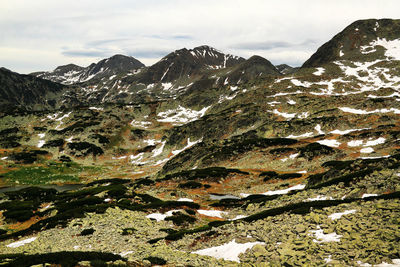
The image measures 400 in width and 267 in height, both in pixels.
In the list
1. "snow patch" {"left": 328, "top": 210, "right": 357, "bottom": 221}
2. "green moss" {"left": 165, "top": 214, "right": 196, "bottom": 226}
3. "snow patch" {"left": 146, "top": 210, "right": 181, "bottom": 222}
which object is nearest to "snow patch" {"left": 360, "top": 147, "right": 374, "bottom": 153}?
"green moss" {"left": 165, "top": 214, "right": 196, "bottom": 226}

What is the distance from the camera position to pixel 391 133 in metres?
70.4

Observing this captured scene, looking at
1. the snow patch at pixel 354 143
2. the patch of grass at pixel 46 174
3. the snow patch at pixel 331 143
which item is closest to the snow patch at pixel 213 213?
the snow patch at pixel 331 143

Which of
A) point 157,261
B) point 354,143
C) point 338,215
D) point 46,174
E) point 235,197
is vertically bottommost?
point 46,174

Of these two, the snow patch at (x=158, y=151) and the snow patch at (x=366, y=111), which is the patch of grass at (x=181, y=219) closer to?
the snow patch at (x=366, y=111)

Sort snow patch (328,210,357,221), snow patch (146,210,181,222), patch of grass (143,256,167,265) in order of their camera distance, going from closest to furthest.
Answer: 1. patch of grass (143,256,167,265)
2. snow patch (328,210,357,221)
3. snow patch (146,210,181,222)

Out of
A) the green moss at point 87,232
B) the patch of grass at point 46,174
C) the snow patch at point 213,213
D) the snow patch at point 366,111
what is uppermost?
the snow patch at point 366,111

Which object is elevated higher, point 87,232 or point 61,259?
point 61,259

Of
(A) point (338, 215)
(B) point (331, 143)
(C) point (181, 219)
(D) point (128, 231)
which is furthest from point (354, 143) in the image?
(D) point (128, 231)

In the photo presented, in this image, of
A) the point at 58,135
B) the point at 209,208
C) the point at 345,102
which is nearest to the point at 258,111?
the point at 345,102

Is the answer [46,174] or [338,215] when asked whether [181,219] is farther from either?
[46,174]

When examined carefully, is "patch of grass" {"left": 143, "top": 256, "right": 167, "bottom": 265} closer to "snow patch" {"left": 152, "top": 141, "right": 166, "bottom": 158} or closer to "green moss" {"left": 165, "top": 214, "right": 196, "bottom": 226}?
"green moss" {"left": 165, "top": 214, "right": 196, "bottom": 226}

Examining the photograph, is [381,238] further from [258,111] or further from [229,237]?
[258,111]

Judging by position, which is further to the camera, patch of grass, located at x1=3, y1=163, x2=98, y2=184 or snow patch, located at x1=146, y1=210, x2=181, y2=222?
patch of grass, located at x1=3, y1=163, x2=98, y2=184

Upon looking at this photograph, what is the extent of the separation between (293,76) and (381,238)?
665 ft
